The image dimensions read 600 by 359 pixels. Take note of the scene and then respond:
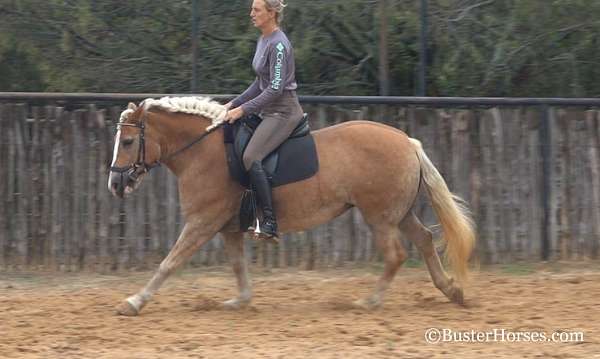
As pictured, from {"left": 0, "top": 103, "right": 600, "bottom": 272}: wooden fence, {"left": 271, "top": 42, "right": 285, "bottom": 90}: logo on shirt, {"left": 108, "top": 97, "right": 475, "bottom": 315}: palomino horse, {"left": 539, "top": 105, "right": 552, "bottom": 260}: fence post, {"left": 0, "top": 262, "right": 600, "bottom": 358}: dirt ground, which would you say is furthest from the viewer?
{"left": 539, "top": 105, "right": 552, "bottom": 260}: fence post

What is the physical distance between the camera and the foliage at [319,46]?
11.4 meters

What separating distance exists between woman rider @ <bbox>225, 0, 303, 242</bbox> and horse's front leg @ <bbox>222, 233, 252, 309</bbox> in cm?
49

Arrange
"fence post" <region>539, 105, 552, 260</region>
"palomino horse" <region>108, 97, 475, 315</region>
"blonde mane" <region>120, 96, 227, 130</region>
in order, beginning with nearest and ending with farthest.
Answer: "palomino horse" <region>108, 97, 475, 315</region>
"blonde mane" <region>120, 96, 227, 130</region>
"fence post" <region>539, 105, 552, 260</region>

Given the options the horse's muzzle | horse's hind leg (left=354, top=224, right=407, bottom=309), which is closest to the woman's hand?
the horse's muzzle

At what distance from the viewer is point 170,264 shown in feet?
25.9

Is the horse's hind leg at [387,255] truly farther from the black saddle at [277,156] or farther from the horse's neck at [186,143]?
the horse's neck at [186,143]

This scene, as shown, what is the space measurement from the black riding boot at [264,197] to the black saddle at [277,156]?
126 mm

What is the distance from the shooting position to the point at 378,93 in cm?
1157

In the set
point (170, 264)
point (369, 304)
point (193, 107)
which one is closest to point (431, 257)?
point (369, 304)

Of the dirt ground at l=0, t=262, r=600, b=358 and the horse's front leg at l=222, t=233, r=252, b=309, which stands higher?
the horse's front leg at l=222, t=233, r=252, b=309

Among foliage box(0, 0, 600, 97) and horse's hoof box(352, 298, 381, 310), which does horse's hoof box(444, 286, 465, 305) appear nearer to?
horse's hoof box(352, 298, 381, 310)

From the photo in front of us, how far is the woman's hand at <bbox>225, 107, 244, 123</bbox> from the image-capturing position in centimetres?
800

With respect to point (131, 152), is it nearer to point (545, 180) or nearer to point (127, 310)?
Answer: point (127, 310)

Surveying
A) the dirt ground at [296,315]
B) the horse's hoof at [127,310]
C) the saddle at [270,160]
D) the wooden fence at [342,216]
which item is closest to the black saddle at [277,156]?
the saddle at [270,160]
